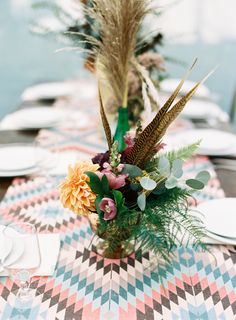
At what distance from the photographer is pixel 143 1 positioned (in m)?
1.06

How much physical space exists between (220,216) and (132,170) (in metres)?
0.36

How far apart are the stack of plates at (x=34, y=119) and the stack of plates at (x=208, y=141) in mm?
530

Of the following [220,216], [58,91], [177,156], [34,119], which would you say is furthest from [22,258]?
[58,91]

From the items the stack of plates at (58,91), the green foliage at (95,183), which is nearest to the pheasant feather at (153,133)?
the green foliage at (95,183)

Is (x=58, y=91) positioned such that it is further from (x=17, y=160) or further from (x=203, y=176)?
(x=203, y=176)

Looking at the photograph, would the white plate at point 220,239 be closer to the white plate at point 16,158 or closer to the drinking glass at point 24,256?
the drinking glass at point 24,256

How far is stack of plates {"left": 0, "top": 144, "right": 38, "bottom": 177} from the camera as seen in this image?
4.38ft

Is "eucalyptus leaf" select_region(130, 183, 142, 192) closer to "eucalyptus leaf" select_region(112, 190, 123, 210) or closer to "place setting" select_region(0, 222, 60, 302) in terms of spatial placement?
"eucalyptus leaf" select_region(112, 190, 123, 210)

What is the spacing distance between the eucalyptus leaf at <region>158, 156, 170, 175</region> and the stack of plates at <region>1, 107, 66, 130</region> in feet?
3.54

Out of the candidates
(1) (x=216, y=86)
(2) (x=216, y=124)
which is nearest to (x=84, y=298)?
(2) (x=216, y=124)

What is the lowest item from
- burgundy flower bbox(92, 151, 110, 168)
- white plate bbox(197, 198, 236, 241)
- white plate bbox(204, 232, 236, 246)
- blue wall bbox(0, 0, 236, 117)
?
white plate bbox(204, 232, 236, 246)

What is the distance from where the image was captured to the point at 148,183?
78 centimetres

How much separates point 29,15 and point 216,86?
2326 millimetres

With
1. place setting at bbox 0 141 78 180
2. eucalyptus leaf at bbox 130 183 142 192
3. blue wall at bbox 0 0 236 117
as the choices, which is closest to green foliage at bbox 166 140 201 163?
eucalyptus leaf at bbox 130 183 142 192
